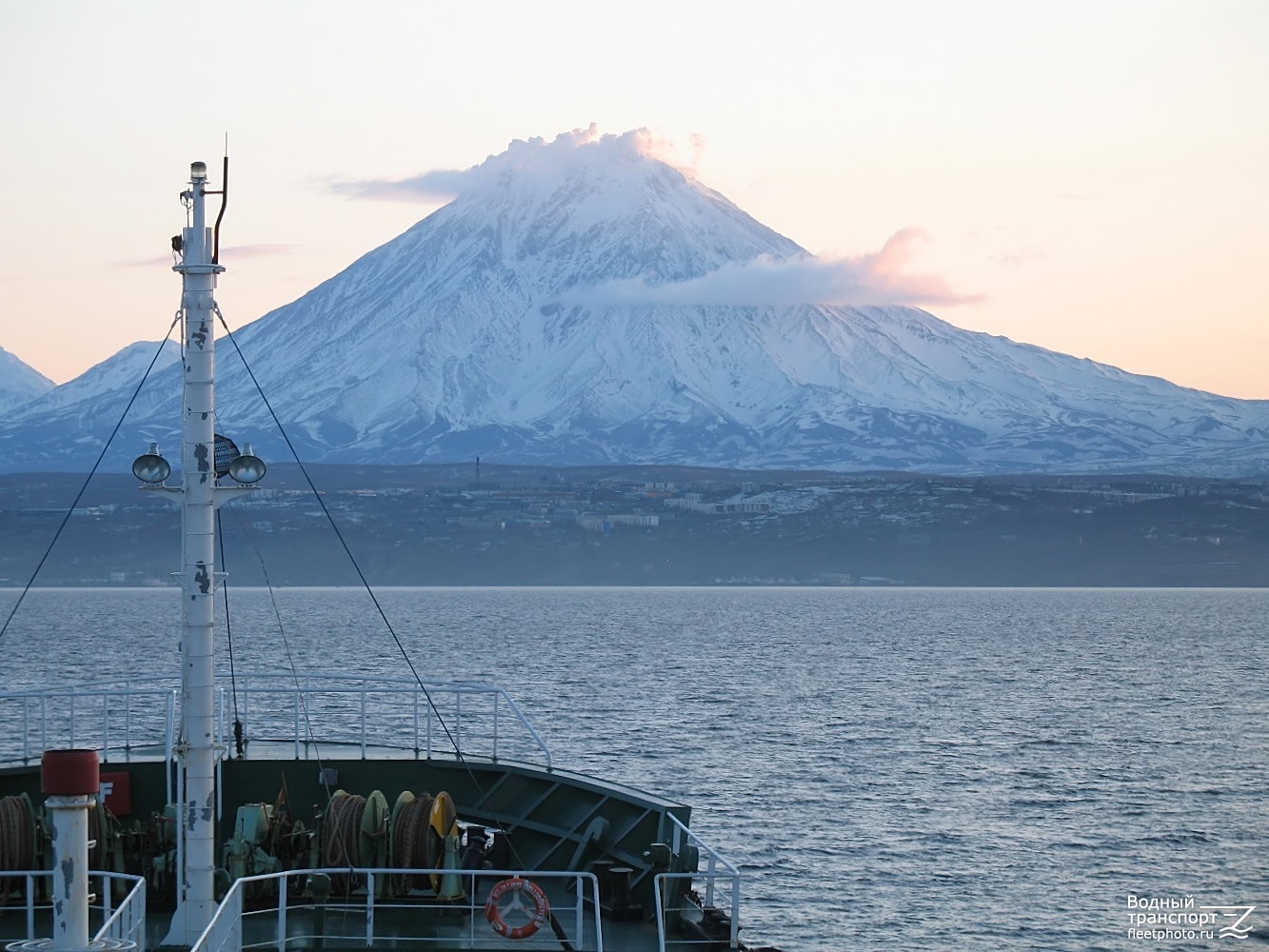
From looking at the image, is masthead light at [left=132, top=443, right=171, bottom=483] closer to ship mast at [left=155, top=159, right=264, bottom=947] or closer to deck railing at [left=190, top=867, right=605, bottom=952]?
ship mast at [left=155, top=159, right=264, bottom=947]

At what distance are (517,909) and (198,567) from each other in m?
5.54

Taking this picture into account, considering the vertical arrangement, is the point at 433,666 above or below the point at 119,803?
below

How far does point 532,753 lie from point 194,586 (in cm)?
4539

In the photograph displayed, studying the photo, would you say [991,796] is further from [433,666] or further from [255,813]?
[433,666]

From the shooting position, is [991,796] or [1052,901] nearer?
[1052,901]

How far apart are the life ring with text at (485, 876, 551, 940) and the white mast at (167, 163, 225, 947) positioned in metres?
3.26

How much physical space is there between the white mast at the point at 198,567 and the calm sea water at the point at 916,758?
2028cm

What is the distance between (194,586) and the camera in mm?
19125

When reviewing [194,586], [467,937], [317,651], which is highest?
[194,586]

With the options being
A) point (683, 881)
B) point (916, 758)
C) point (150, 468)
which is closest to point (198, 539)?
point (150, 468)

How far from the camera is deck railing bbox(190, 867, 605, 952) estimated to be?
1959 cm

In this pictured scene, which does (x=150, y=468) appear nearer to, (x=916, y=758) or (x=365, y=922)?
(x=365, y=922)

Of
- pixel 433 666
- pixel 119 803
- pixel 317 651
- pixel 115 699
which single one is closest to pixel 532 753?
pixel 115 699

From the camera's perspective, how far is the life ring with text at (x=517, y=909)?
20.8 meters
